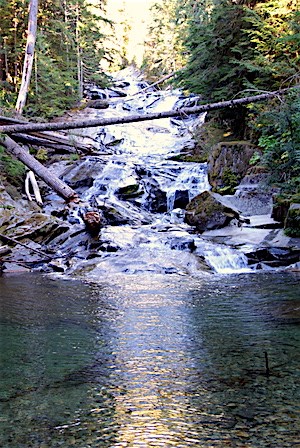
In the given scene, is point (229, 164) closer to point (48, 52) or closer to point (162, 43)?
point (48, 52)

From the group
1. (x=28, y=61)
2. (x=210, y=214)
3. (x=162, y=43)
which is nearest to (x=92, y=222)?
(x=210, y=214)

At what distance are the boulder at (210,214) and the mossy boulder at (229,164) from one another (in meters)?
2.49

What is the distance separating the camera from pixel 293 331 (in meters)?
Result: 4.26

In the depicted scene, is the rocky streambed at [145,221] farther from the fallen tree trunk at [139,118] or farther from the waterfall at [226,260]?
the fallen tree trunk at [139,118]

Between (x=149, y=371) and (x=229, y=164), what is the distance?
13.6m

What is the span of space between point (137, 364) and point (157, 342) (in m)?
0.67

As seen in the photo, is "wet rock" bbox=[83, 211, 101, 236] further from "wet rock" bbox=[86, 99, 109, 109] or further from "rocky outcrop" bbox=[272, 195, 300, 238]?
"wet rock" bbox=[86, 99, 109, 109]

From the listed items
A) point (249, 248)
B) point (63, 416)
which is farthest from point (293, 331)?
point (249, 248)

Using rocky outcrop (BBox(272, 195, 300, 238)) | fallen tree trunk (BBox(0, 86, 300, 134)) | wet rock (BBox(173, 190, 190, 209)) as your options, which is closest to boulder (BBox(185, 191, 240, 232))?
rocky outcrop (BBox(272, 195, 300, 238))

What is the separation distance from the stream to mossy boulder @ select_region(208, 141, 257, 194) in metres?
5.50

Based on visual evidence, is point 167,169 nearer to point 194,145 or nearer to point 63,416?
point 194,145

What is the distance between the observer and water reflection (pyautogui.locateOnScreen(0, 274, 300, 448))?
2.23m

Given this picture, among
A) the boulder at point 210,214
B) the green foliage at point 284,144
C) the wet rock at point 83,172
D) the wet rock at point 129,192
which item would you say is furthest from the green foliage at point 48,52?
the green foliage at point 284,144

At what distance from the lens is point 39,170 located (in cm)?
1402
